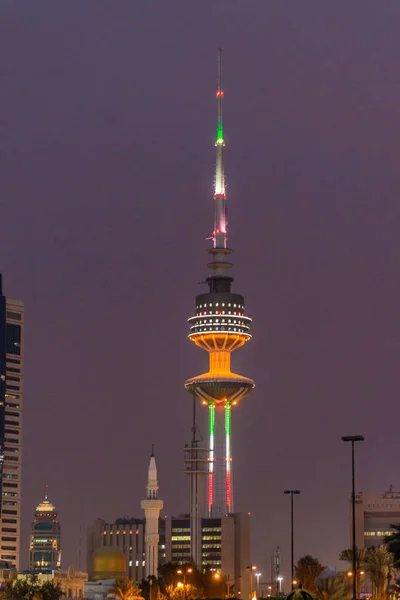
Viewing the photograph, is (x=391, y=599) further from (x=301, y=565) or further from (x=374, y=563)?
(x=301, y=565)

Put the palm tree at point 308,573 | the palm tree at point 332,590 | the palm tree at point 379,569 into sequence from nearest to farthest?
1. the palm tree at point 332,590
2. the palm tree at point 379,569
3. the palm tree at point 308,573

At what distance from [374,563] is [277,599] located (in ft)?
98.5

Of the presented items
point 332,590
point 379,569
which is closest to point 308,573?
point 379,569

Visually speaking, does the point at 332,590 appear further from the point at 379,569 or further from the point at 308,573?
the point at 308,573

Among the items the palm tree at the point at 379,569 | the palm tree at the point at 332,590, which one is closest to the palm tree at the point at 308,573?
the palm tree at the point at 379,569

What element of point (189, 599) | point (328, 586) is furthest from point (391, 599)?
point (189, 599)

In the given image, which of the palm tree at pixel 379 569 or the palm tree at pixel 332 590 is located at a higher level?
the palm tree at pixel 379 569

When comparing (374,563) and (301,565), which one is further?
(301,565)

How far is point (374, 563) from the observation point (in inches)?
6240

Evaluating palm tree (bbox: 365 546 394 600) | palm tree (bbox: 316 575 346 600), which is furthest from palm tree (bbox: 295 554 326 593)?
palm tree (bbox: 316 575 346 600)

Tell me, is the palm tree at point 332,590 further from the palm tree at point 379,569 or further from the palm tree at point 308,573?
the palm tree at point 308,573

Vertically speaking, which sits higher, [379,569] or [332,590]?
[379,569]

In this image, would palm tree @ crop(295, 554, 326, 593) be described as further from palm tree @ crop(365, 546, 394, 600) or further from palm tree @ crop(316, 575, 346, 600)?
palm tree @ crop(316, 575, 346, 600)

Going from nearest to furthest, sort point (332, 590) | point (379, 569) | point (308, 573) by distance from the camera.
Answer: point (332, 590) → point (379, 569) → point (308, 573)
